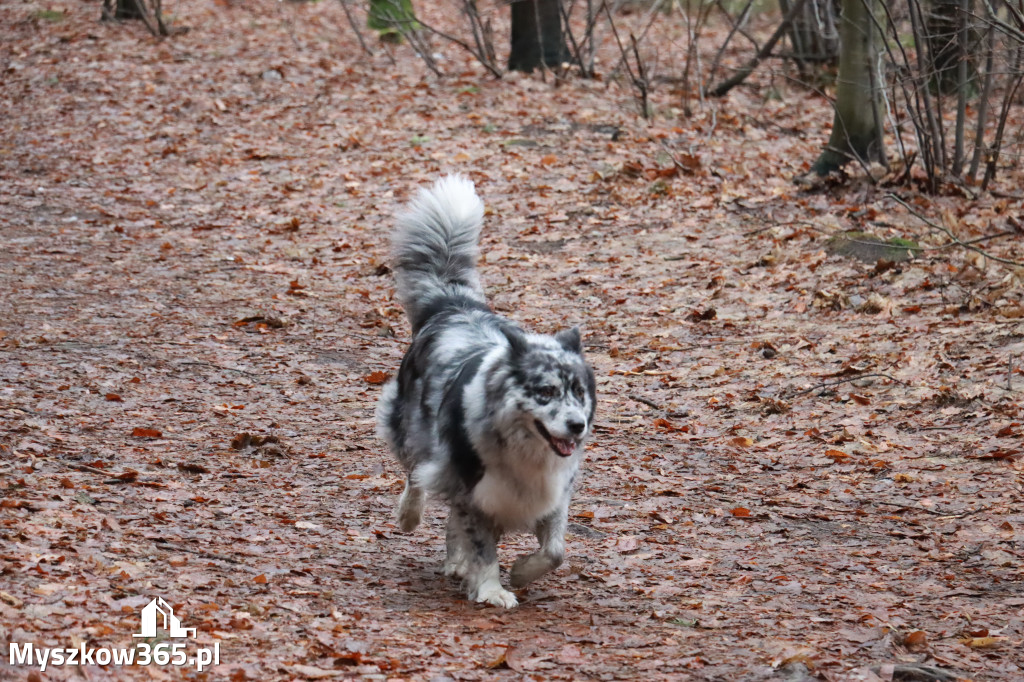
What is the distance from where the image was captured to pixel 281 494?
652 centimetres

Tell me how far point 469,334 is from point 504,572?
4.41 feet

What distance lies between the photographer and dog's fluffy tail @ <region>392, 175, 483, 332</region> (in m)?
6.61

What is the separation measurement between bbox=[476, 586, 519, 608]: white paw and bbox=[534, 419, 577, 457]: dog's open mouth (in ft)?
2.72

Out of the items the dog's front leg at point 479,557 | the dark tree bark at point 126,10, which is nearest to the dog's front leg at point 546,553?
the dog's front leg at point 479,557

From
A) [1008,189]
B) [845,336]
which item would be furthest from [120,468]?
[1008,189]

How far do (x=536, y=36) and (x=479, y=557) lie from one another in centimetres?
1323

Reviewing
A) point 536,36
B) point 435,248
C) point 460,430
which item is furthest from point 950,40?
point 460,430

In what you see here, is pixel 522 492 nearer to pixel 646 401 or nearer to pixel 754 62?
pixel 646 401

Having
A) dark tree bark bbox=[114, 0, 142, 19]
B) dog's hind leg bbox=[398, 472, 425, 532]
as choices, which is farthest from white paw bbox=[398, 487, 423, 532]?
dark tree bark bbox=[114, 0, 142, 19]

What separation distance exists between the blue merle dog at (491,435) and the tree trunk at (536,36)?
11.7 m

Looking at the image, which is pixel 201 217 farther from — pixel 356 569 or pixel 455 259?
pixel 356 569

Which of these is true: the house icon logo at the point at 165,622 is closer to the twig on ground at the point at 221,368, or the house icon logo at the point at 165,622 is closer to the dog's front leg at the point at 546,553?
the dog's front leg at the point at 546,553

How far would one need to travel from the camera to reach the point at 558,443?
498 centimetres

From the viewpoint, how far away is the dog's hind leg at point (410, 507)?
616cm
